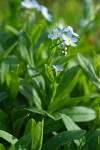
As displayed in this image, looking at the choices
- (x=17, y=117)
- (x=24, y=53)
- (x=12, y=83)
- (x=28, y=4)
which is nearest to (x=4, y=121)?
(x=17, y=117)

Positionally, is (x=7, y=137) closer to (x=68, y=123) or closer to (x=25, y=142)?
(x=25, y=142)

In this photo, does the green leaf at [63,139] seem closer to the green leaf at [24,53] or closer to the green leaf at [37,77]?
the green leaf at [37,77]

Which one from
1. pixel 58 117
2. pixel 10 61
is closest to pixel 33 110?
pixel 58 117

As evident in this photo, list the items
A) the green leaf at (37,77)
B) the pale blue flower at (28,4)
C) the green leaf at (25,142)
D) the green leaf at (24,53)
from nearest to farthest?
the green leaf at (25,142), the green leaf at (37,77), the green leaf at (24,53), the pale blue flower at (28,4)

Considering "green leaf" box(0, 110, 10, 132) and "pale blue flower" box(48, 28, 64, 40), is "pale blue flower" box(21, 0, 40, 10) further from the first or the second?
"green leaf" box(0, 110, 10, 132)

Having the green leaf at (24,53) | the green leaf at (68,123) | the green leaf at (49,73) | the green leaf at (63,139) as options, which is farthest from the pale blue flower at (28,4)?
the green leaf at (63,139)
